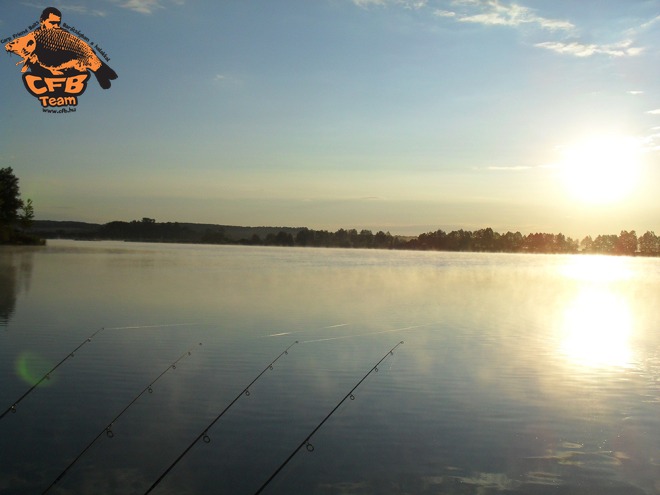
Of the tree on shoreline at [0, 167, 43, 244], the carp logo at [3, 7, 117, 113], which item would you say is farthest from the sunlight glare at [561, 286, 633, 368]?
the tree on shoreline at [0, 167, 43, 244]

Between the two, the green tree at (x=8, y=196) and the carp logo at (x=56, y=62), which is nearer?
the carp logo at (x=56, y=62)

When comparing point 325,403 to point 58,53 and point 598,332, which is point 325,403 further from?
point 58,53

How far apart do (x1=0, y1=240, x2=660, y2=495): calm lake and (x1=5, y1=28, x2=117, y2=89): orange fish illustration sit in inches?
541

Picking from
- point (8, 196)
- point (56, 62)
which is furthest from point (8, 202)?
point (56, 62)

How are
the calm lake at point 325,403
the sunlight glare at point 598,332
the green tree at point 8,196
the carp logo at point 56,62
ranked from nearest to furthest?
the calm lake at point 325,403 < the sunlight glare at point 598,332 < the carp logo at point 56,62 < the green tree at point 8,196

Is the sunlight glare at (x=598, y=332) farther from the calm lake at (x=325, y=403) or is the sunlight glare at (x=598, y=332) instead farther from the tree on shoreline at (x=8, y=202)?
the tree on shoreline at (x=8, y=202)

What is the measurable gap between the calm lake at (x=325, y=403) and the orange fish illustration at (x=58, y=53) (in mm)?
13752

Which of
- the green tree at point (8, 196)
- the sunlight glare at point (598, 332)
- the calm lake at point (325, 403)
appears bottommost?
the calm lake at point (325, 403)

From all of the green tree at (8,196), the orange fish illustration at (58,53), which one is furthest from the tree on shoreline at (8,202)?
the orange fish illustration at (58,53)

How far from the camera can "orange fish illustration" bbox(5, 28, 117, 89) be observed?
121ft

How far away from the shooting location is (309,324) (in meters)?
28.5

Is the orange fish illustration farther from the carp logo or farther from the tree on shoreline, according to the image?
the tree on shoreline

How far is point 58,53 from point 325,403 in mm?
30773

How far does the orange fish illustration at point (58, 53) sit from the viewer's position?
121 ft
